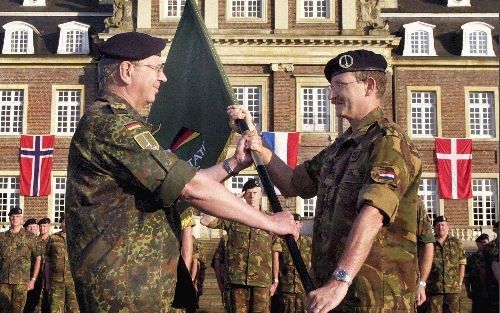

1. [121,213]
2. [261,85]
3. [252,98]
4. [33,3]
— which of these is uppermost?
[33,3]

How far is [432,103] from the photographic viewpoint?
30.9 metres

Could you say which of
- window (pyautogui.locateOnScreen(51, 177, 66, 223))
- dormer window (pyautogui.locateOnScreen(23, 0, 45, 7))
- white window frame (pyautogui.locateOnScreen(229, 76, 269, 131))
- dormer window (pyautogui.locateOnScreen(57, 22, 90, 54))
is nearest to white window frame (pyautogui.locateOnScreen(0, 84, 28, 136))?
dormer window (pyautogui.locateOnScreen(57, 22, 90, 54))

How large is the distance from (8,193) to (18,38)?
645 centimetres

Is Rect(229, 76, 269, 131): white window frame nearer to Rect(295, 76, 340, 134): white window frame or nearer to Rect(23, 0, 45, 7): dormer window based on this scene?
Rect(295, 76, 340, 134): white window frame

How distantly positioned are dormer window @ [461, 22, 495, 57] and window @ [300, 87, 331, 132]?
6664 mm

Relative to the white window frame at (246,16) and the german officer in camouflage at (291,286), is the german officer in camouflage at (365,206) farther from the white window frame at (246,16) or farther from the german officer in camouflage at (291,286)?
the white window frame at (246,16)

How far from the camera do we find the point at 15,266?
14.3 meters

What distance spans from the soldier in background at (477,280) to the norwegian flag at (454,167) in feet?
47.5

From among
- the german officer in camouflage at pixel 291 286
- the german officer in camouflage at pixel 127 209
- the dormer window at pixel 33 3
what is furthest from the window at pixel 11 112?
the german officer in camouflage at pixel 127 209

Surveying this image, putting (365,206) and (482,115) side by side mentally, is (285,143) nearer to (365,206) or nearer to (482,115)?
(482,115)

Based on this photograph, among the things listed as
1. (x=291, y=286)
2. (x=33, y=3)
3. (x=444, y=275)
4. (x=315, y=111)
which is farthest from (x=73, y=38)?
(x=444, y=275)

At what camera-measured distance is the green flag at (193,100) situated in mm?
5582

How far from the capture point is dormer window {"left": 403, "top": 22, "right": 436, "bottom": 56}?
31.6m

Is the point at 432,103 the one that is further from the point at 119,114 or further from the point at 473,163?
the point at 119,114
